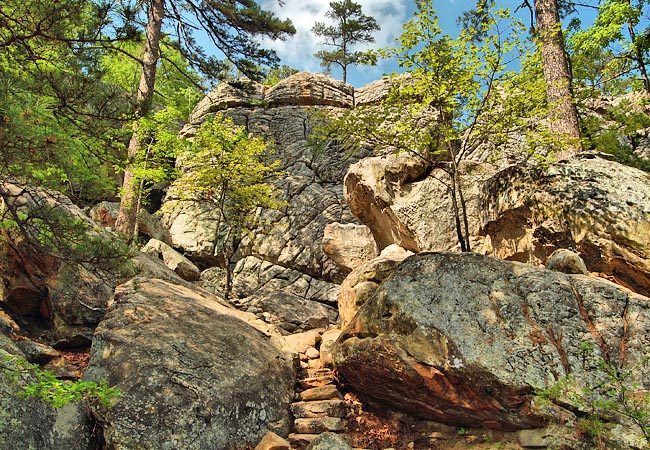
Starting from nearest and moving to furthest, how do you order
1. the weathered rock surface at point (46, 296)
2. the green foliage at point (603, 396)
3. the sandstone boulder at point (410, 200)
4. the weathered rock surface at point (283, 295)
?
the green foliage at point (603, 396)
the weathered rock surface at point (46, 296)
the sandstone boulder at point (410, 200)
the weathered rock surface at point (283, 295)

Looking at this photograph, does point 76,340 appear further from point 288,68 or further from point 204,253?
point 288,68

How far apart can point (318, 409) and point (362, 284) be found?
2882 mm

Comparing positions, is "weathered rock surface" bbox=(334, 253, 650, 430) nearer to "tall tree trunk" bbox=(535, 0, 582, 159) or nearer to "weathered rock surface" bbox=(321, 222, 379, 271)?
"tall tree trunk" bbox=(535, 0, 582, 159)

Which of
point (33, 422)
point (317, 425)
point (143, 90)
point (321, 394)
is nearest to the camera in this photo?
point (33, 422)

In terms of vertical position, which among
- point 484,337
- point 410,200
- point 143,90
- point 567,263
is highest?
point 143,90

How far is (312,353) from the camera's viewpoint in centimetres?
912

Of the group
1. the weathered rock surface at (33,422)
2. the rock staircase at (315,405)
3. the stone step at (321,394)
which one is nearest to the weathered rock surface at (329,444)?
the rock staircase at (315,405)

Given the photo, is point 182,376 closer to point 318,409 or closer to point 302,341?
point 318,409

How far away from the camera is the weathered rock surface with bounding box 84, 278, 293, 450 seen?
5.30 meters

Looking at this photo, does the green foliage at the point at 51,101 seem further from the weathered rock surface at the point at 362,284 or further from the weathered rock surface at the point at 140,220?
the weathered rock surface at the point at 140,220

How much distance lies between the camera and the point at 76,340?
24.3 ft

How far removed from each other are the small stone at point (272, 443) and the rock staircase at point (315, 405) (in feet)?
1.19

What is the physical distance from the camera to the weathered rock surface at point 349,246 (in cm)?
1452

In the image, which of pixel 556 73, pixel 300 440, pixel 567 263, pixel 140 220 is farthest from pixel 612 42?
pixel 140 220
